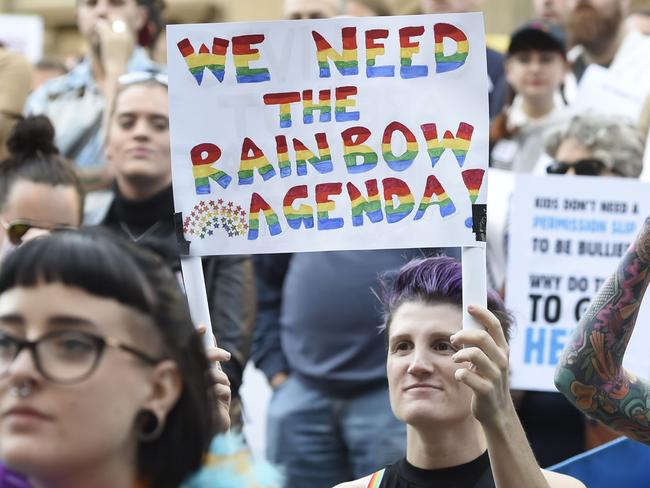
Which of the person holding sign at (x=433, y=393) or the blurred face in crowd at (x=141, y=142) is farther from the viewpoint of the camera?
the blurred face in crowd at (x=141, y=142)

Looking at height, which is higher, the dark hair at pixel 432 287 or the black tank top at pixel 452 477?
the dark hair at pixel 432 287

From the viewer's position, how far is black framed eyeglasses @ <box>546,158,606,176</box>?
586 centimetres

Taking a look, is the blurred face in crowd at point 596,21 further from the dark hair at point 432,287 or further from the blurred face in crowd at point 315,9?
the dark hair at point 432,287

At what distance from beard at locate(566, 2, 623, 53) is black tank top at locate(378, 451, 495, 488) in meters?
3.84

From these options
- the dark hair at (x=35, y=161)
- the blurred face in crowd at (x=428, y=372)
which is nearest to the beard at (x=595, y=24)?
the dark hair at (x=35, y=161)

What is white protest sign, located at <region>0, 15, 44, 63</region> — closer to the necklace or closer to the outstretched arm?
the necklace

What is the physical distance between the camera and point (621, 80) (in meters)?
6.65

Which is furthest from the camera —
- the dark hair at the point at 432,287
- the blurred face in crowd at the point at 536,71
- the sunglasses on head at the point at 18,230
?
the blurred face in crowd at the point at 536,71

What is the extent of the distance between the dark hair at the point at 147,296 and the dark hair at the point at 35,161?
2.71 m

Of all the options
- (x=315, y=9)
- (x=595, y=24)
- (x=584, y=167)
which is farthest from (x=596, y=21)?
(x=584, y=167)

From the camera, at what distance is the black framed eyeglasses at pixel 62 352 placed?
2.53 m

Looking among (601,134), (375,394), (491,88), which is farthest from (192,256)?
(491,88)

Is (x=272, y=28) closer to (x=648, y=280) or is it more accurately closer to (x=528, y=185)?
(x=648, y=280)

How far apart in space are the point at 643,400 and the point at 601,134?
228 cm
